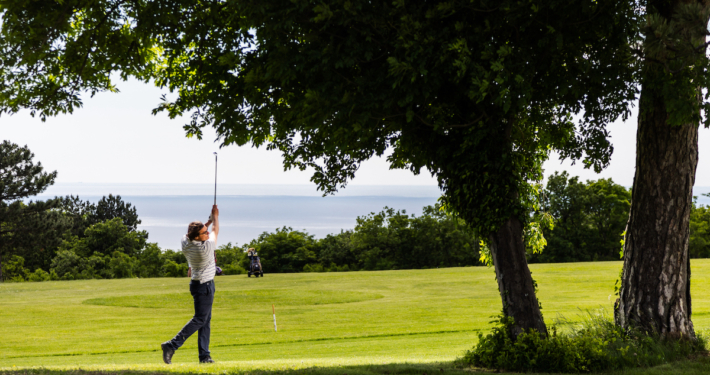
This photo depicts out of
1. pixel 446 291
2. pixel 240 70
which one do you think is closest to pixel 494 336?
pixel 240 70

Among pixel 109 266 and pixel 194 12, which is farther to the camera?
pixel 109 266

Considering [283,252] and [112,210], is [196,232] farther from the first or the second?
[112,210]

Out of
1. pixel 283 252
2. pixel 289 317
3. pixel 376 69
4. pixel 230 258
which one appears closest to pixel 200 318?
pixel 376 69

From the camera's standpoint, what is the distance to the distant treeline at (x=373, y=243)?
39.5 metres

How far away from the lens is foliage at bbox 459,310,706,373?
305 inches

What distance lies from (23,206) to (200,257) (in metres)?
41.7

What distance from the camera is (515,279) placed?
8461 millimetres

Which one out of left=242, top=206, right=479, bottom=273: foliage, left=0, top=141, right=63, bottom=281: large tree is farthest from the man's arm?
left=0, top=141, right=63, bottom=281: large tree

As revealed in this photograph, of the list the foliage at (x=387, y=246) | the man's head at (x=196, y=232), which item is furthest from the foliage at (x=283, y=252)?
the man's head at (x=196, y=232)

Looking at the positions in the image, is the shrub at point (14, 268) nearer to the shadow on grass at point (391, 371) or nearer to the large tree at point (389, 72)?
the large tree at point (389, 72)

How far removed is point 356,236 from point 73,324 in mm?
24865

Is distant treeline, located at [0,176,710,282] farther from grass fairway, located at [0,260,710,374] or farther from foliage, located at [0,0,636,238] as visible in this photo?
foliage, located at [0,0,636,238]

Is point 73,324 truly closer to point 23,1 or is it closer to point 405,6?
point 23,1

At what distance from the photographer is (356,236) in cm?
4006
